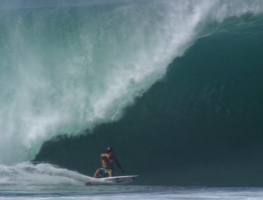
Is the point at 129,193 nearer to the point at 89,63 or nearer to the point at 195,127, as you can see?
the point at 195,127

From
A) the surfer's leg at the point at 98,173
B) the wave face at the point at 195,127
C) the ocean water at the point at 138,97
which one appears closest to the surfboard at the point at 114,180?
the ocean water at the point at 138,97

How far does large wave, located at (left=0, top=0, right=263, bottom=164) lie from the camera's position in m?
11.6

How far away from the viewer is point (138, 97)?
11.2 meters

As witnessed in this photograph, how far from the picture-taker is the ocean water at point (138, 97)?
954 centimetres

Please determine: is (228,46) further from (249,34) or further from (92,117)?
(92,117)

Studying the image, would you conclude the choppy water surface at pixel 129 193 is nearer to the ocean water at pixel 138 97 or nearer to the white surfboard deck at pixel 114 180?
the ocean water at pixel 138 97

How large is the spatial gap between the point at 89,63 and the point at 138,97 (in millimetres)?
2166

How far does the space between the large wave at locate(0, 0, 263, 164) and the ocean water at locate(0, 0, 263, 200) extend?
3cm

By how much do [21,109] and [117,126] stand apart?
327cm

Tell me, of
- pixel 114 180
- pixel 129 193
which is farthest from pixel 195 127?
pixel 129 193

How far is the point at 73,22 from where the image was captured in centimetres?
1412

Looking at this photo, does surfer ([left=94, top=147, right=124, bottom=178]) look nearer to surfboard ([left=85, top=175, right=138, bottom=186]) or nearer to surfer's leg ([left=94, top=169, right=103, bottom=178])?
surfer's leg ([left=94, top=169, right=103, bottom=178])

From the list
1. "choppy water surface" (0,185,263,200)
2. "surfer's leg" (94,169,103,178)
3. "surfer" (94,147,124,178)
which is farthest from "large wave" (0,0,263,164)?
"choppy water surface" (0,185,263,200)

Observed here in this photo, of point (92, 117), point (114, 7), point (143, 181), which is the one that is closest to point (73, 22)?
point (114, 7)
